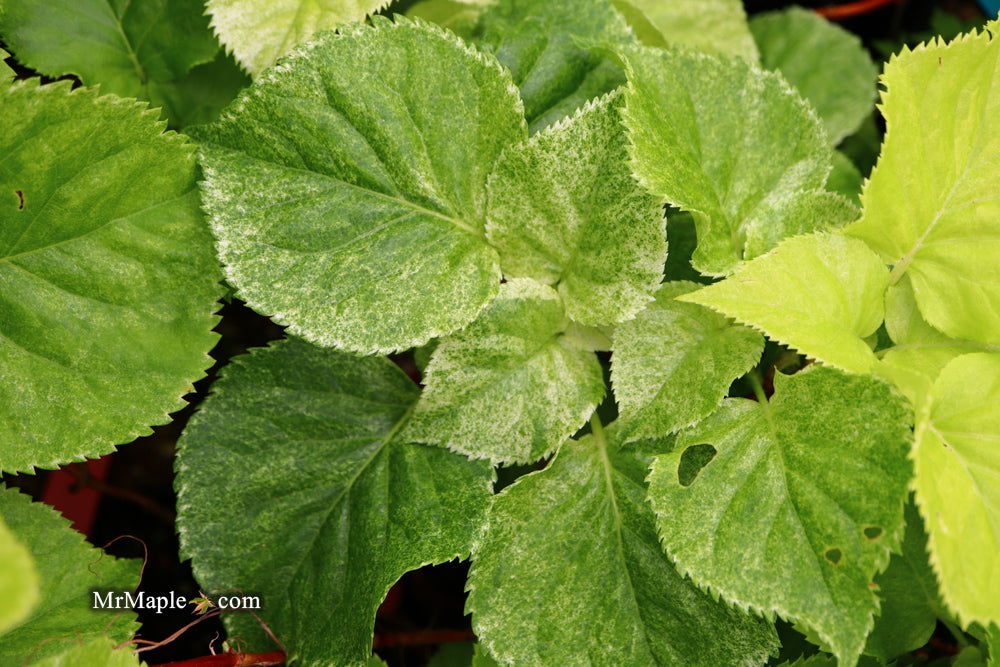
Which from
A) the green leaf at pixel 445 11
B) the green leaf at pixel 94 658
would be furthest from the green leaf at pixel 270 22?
the green leaf at pixel 94 658

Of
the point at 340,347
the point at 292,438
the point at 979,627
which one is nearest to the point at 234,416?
the point at 292,438

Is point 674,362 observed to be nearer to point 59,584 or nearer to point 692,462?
point 692,462

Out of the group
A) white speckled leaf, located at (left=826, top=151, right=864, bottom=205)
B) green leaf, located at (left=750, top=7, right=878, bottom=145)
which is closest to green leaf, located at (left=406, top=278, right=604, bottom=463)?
white speckled leaf, located at (left=826, top=151, right=864, bottom=205)

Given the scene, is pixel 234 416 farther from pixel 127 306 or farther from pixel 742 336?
pixel 742 336

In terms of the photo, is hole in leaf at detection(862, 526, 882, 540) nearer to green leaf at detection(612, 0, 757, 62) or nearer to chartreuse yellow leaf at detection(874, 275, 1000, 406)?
chartreuse yellow leaf at detection(874, 275, 1000, 406)

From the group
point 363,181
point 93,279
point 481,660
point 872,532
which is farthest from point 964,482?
point 93,279

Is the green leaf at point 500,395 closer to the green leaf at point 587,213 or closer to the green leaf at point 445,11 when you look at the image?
the green leaf at point 587,213
